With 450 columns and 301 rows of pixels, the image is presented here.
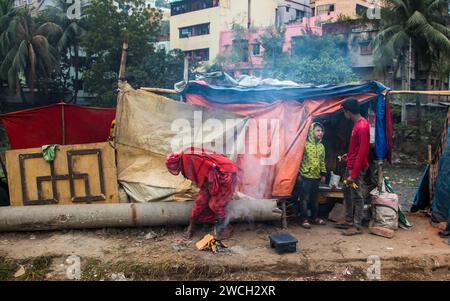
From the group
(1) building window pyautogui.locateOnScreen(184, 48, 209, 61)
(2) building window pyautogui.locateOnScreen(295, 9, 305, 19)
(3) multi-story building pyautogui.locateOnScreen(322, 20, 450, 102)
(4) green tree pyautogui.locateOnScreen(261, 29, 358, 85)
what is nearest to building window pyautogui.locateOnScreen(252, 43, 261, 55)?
(4) green tree pyautogui.locateOnScreen(261, 29, 358, 85)

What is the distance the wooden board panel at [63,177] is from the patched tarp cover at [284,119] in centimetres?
198

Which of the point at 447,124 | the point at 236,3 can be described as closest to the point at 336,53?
the point at 236,3

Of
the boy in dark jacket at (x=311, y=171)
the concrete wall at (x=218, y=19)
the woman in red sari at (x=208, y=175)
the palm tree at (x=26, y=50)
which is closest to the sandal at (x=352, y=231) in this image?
the boy in dark jacket at (x=311, y=171)

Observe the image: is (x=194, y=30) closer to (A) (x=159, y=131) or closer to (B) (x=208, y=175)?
(A) (x=159, y=131)

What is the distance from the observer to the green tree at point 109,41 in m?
25.2

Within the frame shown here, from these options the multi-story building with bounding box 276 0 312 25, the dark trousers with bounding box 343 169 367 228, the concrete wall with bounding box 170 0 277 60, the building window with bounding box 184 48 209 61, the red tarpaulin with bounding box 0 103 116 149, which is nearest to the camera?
the dark trousers with bounding box 343 169 367 228

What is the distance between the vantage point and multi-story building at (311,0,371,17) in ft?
114

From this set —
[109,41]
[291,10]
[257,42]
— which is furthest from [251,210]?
[291,10]

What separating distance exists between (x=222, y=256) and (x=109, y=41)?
22.2m

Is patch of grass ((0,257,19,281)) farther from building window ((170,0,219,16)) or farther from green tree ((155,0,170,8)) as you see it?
green tree ((155,0,170,8))

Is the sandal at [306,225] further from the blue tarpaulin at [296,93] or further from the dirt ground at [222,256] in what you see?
the blue tarpaulin at [296,93]

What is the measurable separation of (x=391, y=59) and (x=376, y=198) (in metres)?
16.9

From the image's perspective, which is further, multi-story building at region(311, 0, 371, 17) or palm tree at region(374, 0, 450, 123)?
multi-story building at region(311, 0, 371, 17)

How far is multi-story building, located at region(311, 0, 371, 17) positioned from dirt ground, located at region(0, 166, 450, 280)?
3144 centimetres
